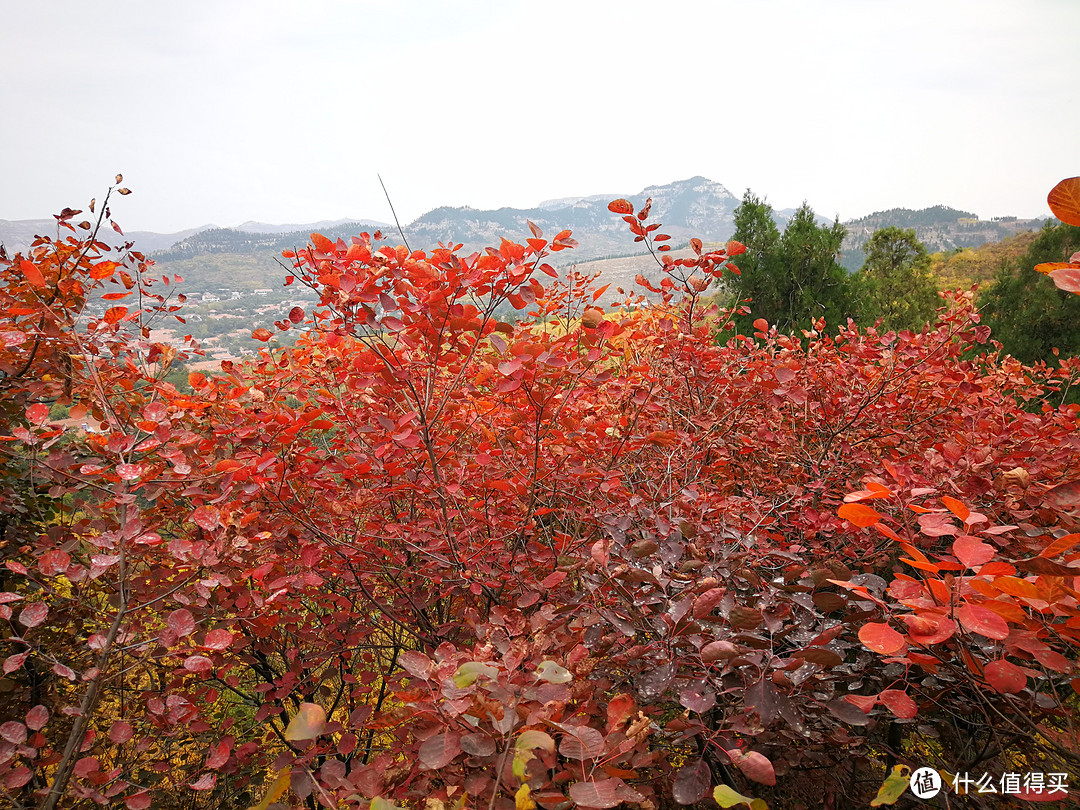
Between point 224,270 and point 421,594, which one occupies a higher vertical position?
point 224,270

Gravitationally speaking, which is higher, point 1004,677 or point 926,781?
point 1004,677

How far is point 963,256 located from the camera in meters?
50.1

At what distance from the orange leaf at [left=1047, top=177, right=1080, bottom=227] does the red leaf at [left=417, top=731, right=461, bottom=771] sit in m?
1.57

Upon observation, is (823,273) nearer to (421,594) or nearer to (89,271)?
(421,594)

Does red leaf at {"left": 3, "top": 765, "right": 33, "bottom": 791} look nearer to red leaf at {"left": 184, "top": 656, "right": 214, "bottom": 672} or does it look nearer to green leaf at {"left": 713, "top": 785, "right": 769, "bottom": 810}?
red leaf at {"left": 184, "top": 656, "right": 214, "bottom": 672}

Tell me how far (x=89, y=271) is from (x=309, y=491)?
1.37m

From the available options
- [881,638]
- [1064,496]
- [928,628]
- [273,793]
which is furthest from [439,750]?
[1064,496]

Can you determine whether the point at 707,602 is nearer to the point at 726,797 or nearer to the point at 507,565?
the point at 726,797

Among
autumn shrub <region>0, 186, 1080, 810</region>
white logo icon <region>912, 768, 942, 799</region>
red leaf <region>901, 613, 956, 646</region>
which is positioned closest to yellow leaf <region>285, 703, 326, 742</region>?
autumn shrub <region>0, 186, 1080, 810</region>

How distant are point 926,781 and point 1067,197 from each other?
4.56 ft

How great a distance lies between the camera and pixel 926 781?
132cm

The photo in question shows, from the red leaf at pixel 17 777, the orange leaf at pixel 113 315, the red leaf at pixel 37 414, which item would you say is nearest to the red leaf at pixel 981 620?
the red leaf at pixel 17 777

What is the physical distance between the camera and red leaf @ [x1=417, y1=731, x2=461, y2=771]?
1.07 m

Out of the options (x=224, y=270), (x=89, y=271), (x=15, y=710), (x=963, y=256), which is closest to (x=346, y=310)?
(x=89, y=271)
